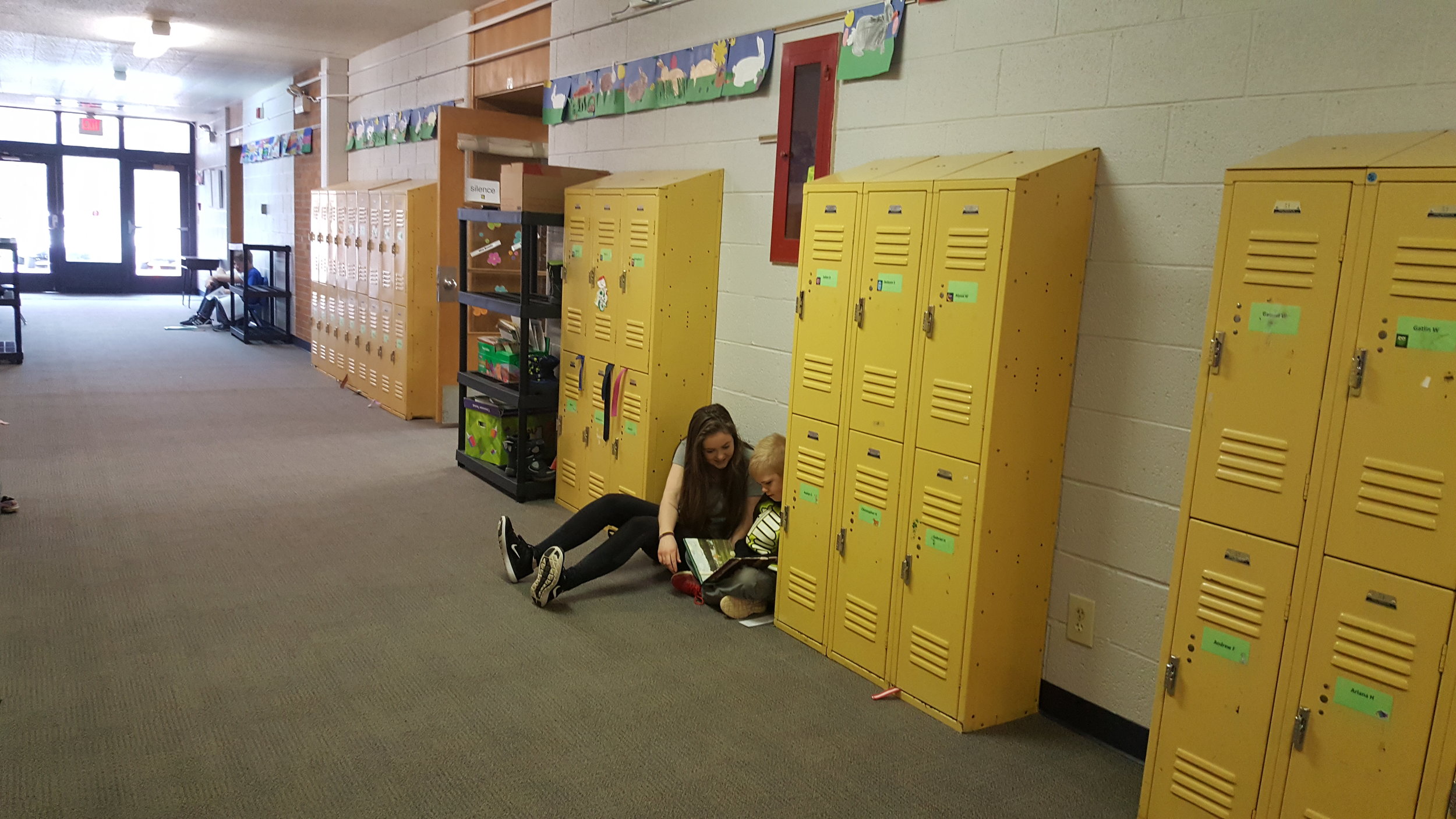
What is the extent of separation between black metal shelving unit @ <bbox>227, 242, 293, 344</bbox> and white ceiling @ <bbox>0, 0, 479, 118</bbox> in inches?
72.8

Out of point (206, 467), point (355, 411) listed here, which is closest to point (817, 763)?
point (206, 467)

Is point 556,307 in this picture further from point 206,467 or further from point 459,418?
point 206,467

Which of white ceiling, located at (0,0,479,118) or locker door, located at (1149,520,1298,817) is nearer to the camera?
locker door, located at (1149,520,1298,817)

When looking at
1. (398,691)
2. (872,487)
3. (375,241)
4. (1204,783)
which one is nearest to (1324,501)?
(1204,783)

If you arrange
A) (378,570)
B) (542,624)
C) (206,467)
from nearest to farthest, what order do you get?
1. (542,624)
2. (378,570)
3. (206,467)

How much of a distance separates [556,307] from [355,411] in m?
2.95

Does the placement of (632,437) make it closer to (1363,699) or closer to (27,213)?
(1363,699)

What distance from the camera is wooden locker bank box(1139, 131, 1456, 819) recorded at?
6.29 ft

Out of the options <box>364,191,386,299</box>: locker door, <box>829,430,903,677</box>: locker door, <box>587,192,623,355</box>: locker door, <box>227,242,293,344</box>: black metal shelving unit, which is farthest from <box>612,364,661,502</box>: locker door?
<box>227,242,293,344</box>: black metal shelving unit

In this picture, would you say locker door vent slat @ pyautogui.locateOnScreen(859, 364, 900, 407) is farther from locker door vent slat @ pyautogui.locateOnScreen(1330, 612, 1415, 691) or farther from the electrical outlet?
locker door vent slat @ pyautogui.locateOnScreen(1330, 612, 1415, 691)

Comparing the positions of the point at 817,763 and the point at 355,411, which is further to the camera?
the point at 355,411

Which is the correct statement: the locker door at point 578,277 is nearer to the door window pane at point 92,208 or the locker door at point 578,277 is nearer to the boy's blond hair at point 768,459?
the boy's blond hair at point 768,459

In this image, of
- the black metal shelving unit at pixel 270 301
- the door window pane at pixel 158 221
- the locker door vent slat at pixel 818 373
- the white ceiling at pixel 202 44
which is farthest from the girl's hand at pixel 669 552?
the door window pane at pixel 158 221

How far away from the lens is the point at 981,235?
2.76 m
